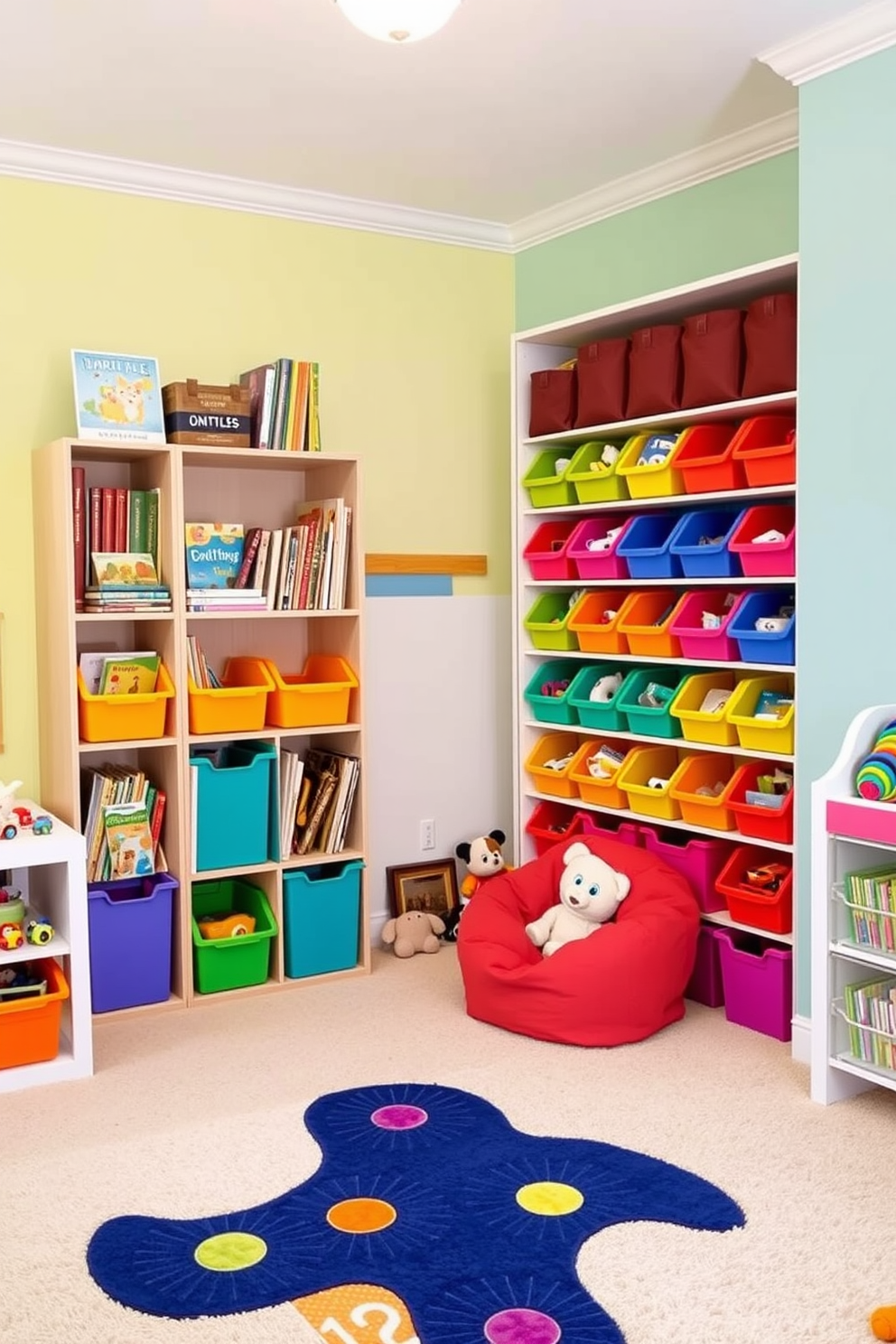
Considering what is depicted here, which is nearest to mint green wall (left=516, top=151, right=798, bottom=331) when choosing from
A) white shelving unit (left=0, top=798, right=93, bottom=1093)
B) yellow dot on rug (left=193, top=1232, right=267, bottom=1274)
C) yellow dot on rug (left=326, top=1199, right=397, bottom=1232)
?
white shelving unit (left=0, top=798, right=93, bottom=1093)

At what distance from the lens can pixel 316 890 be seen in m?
3.76

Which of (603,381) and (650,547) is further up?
(603,381)

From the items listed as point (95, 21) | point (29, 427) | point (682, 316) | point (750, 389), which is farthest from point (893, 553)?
point (29, 427)

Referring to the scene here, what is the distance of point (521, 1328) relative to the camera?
203cm

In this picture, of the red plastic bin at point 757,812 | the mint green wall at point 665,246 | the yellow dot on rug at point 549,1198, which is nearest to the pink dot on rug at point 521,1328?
the yellow dot on rug at point 549,1198

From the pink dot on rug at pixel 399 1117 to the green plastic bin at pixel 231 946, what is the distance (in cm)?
91

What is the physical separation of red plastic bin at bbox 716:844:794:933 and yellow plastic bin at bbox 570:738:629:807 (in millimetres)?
408

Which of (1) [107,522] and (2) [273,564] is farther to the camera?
(2) [273,564]

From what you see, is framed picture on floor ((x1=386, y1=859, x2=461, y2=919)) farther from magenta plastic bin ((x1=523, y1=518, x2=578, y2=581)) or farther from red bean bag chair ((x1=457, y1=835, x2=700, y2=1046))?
A: magenta plastic bin ((x1=523, y1=518, x2=578, y2=581))

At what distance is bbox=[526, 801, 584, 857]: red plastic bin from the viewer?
403 cm

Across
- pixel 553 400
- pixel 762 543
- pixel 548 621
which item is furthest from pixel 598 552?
pixel 762 543

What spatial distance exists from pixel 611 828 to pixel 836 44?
2.20m

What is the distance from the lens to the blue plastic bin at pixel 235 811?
11.8 feet

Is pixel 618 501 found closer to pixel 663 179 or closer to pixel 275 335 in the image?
pixel 663 179
